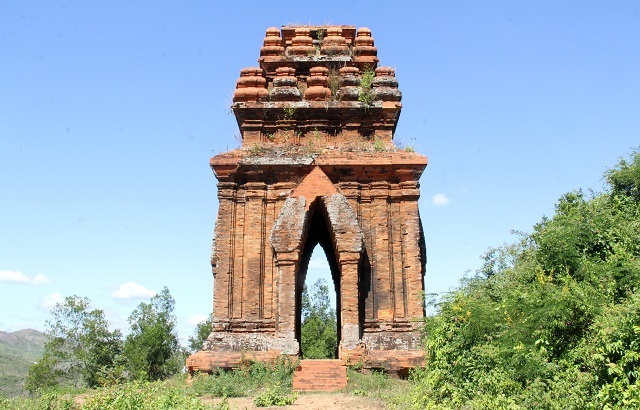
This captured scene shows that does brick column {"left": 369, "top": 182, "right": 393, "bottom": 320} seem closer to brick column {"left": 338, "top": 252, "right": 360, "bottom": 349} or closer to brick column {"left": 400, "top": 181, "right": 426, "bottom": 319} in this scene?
brick column {"left": 400, "top": 181, "right": 426, "bottom": 319}

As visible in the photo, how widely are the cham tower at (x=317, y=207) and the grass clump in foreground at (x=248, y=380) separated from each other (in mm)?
194

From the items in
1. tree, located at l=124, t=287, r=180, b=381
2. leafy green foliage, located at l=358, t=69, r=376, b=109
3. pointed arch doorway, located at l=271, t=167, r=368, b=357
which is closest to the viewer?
pointed arch doorway, located at l=271, t=167, r=368, b=357

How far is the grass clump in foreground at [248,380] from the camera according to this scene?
902 centimetres

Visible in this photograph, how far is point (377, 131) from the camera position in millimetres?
12070

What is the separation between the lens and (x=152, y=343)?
23266 mm

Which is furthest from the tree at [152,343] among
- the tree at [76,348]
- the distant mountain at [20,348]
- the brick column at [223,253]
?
the distant mountain at [20,348]

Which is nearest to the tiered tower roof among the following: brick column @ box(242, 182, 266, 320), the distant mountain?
brick column @ box(242, 182, 266, 320)

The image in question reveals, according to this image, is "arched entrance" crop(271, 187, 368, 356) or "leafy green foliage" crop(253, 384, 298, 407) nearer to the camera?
"leafy green foliage" crop(253, 384, 298, 407)

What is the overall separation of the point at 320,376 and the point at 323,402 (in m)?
1.34

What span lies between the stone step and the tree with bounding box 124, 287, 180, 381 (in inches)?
552

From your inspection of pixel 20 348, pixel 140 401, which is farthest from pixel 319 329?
pixel 20 348

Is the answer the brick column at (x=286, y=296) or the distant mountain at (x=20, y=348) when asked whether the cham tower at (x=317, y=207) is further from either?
the distant mountain at (x=20, y=348)

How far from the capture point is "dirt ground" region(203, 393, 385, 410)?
7.73m

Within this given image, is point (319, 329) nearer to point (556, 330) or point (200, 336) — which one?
point (200, 336)
